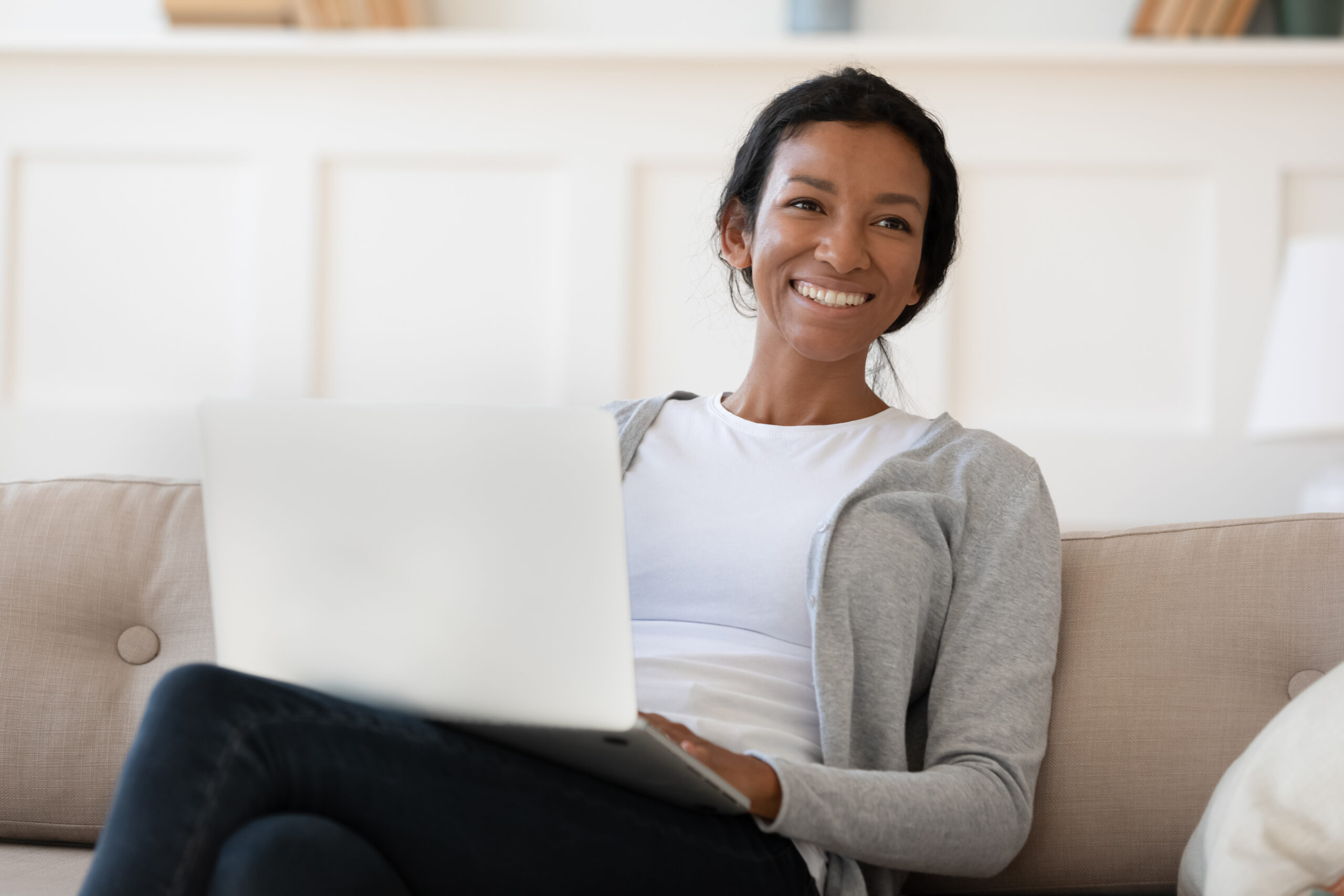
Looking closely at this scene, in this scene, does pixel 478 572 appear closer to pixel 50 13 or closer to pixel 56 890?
pixel 56 890

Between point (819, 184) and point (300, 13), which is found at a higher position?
point (300, 13)

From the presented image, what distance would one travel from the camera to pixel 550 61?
2148 millimetres

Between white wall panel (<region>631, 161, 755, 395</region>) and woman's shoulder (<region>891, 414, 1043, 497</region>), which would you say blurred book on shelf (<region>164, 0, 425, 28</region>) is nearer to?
white wall panel (<region>631, 161, 755, 395</region>)

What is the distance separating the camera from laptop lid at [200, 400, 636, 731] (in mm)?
748

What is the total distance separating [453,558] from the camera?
769 millimetres

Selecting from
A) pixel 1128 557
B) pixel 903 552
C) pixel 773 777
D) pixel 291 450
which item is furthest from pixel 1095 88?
pixel 291 450

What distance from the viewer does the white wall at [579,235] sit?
2049 mm

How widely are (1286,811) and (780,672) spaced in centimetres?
41

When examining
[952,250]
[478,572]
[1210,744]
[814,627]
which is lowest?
[1210,744]

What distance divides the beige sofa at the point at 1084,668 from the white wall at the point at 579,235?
33.4 inches

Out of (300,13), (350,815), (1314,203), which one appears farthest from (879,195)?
(300,13)

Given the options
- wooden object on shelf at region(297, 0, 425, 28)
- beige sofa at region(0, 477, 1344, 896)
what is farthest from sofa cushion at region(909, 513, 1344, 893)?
wooden object on shelf at region(297, 0, 425, 28)

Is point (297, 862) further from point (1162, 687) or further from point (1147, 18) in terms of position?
point (1147, 18)

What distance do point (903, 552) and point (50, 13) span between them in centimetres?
198
